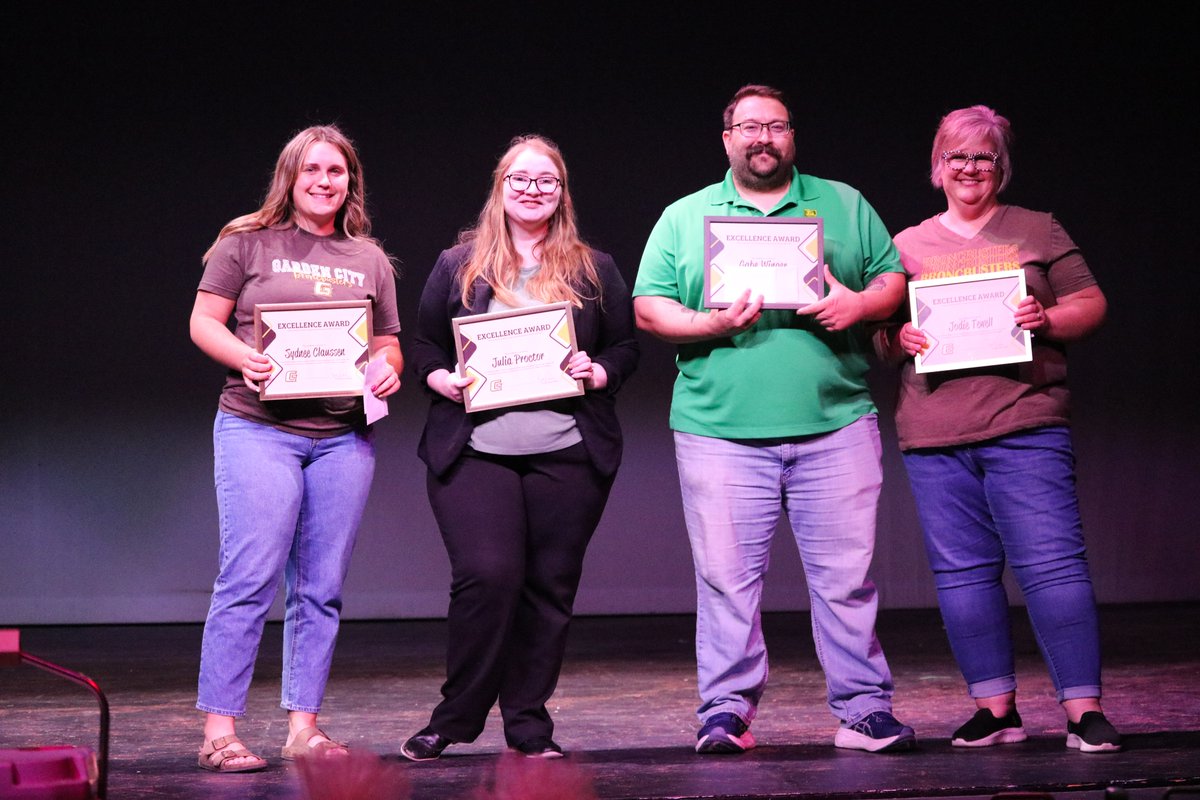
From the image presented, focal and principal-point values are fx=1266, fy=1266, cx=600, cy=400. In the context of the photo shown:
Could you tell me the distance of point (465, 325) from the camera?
9.45 ft

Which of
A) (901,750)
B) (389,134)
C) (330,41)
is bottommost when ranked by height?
(901,750)

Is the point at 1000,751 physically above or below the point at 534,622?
below

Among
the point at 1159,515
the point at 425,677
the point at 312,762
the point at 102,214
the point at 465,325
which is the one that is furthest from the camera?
the point at 1159,515

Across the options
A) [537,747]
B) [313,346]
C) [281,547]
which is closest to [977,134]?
[313,346]

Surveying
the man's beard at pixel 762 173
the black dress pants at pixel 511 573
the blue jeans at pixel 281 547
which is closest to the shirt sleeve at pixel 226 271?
the blue jeans at pixel 281 547

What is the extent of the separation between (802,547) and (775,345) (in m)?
0.49

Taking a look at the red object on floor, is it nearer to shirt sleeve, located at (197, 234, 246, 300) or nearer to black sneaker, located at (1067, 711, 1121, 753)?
shirt sleeve, located at (197, 234, 246, 300)

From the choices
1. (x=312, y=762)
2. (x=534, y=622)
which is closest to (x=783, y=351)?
(x=534, y=622)

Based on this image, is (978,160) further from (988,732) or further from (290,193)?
(290,193)

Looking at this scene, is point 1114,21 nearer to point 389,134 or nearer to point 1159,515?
point 1159,515

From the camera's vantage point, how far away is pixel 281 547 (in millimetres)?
2893

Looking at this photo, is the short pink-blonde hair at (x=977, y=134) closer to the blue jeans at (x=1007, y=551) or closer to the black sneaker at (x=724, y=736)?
the blue jeans at (x=1007, y=551)

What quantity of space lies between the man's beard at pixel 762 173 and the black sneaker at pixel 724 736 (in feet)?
4.15

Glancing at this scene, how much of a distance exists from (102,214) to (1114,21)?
17.4ft
